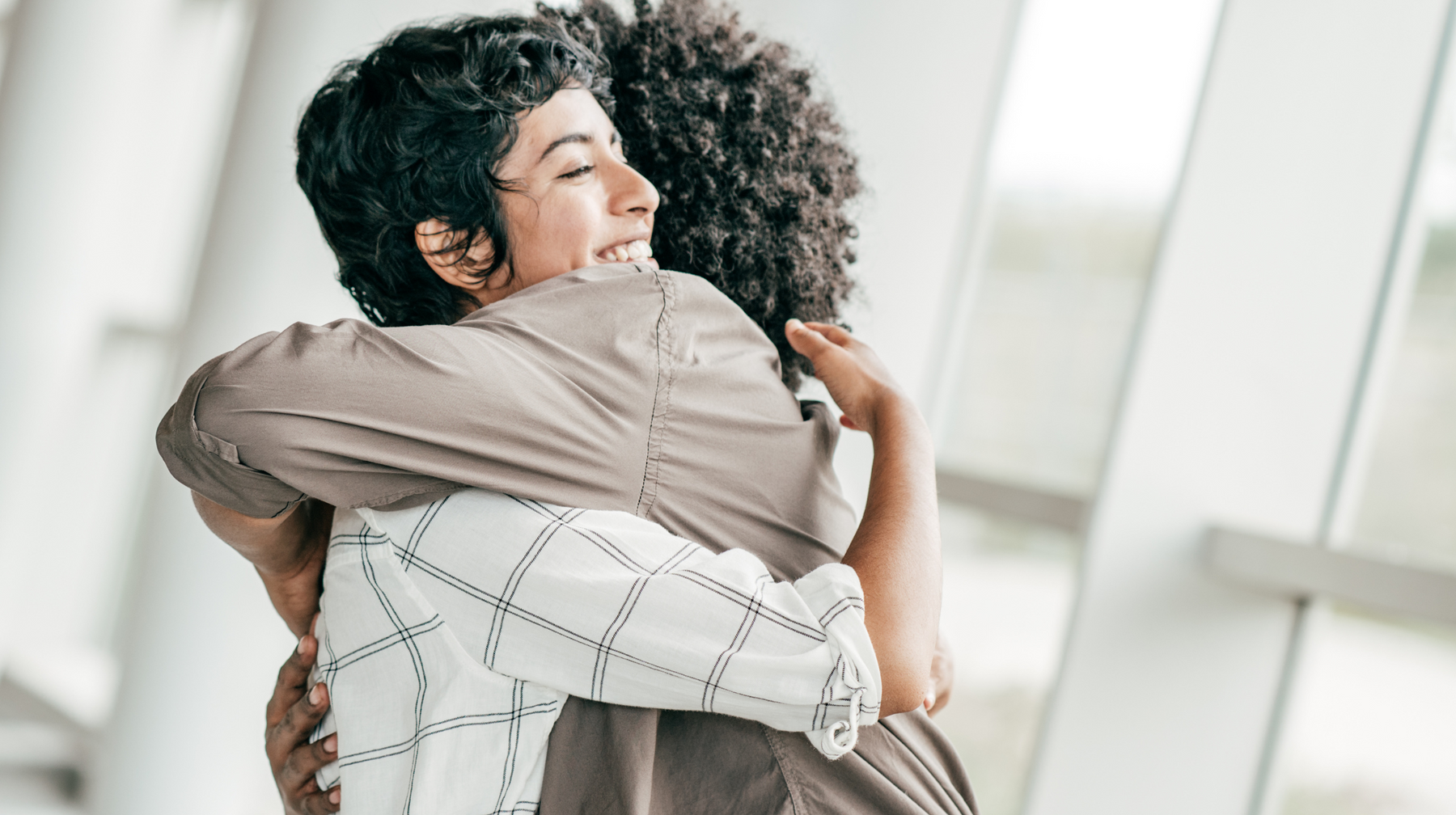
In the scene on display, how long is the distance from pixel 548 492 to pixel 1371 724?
1.81 meters

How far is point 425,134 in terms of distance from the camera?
103cm

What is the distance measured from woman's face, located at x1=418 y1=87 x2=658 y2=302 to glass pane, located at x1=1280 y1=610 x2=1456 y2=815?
1.55m

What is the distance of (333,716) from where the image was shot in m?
1.05

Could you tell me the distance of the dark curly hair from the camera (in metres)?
1.04

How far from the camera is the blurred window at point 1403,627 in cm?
190

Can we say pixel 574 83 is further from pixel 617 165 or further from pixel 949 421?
pixel 949 421

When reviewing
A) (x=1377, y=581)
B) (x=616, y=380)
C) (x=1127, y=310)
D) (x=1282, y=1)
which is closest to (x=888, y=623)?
(x=616, y=380)

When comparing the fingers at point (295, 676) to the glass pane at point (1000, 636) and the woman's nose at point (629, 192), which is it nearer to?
the woman's nose at point (629, 192)

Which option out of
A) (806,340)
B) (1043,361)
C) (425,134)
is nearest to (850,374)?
(806,340)

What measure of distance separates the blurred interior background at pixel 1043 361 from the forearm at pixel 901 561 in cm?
70

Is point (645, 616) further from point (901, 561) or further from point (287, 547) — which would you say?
point (287, 547)

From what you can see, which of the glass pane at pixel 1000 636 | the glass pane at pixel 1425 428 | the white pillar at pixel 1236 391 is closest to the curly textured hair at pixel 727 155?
the white pillar at pixel 1236 391

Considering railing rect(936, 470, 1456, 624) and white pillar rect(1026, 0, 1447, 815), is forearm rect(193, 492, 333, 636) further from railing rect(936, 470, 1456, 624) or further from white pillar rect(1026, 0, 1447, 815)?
railing rect(936, 470, 1456, 624)

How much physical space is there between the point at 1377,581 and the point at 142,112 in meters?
3.88
